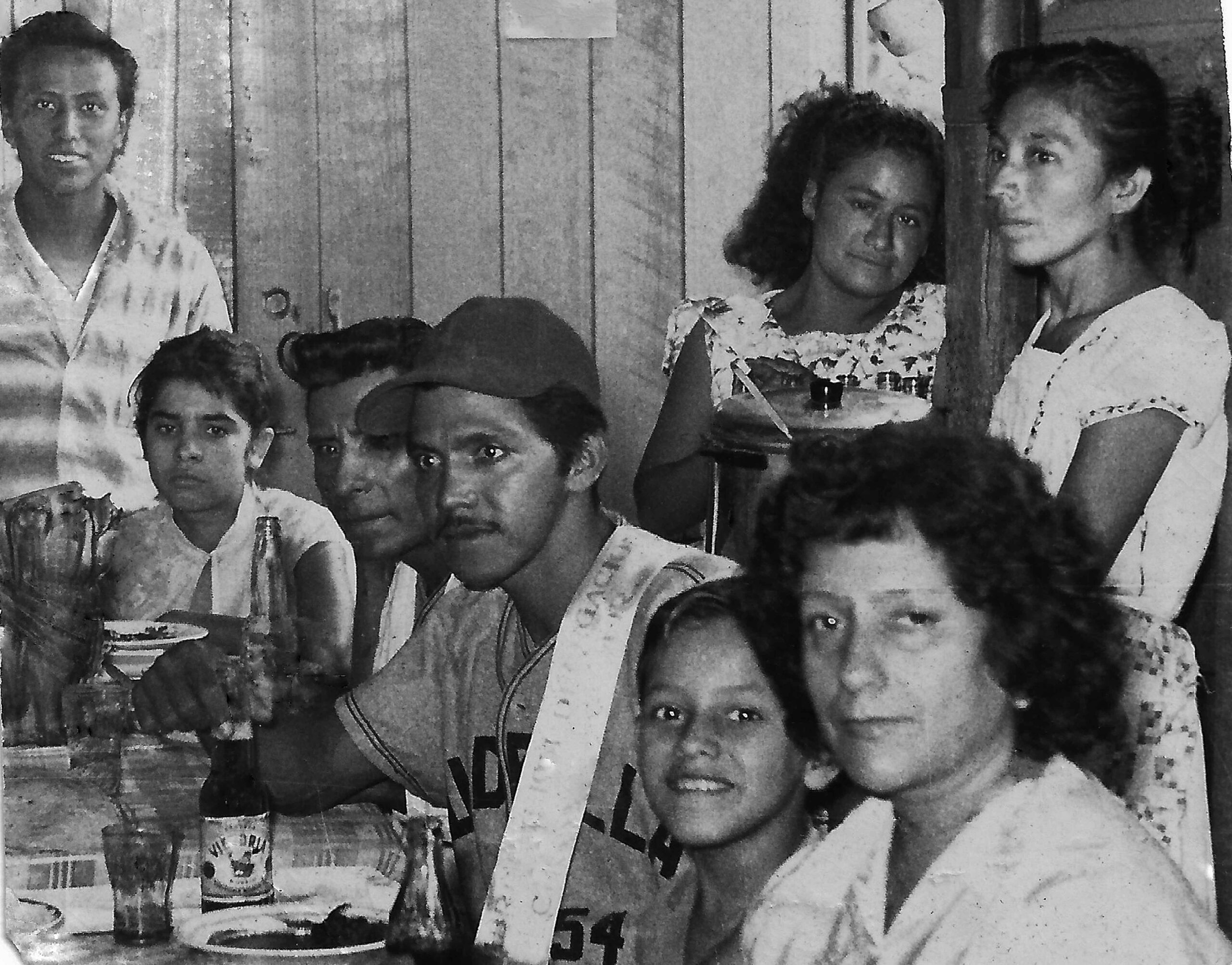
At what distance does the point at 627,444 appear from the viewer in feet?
7.42

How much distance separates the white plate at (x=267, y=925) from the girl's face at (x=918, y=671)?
66 centimetres

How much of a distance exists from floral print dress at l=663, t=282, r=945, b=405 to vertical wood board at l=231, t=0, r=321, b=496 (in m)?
0.50

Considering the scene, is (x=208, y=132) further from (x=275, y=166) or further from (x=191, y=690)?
(x=191, y=690)

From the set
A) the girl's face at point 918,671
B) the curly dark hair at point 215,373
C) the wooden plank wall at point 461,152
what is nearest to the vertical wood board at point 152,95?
the wooden plank wall at point 461,152

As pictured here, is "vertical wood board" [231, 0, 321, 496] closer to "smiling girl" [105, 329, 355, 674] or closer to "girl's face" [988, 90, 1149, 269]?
"smiling girl" [105, 329, 355, 674]

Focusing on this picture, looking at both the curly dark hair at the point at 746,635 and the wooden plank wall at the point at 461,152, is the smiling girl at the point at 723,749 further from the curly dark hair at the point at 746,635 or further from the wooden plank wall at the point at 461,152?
the wooden plank wall at the point at 461,152

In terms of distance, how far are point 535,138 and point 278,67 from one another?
350 millimetres

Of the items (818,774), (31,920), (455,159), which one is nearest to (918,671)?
(818,774)

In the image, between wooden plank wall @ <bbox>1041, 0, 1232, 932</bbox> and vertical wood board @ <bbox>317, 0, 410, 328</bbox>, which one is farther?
vertical wood board @ <bbox>317, 0, 410, 328</bbox>

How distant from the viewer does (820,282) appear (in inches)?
87.5

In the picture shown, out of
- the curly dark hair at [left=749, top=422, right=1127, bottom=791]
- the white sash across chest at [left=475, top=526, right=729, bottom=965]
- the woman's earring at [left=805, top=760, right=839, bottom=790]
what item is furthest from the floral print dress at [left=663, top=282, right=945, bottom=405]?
the woman's earring at [left=805, top=760, right=839, bottom=790]

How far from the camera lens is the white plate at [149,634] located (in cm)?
240

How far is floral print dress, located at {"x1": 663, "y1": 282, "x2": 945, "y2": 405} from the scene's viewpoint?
86.6 inches

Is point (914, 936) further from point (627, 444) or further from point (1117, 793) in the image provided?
point (627, 444)
